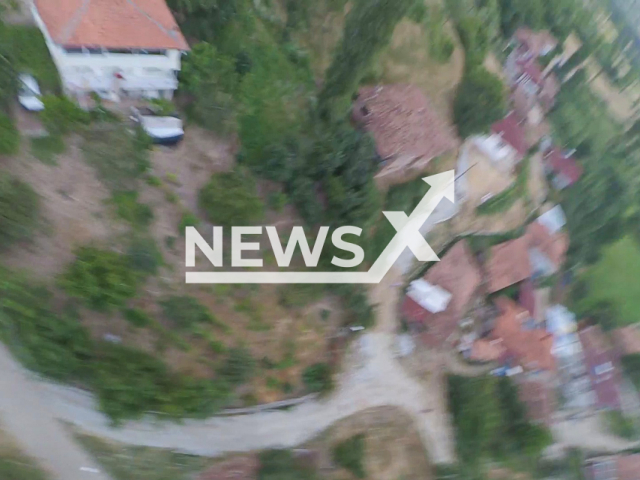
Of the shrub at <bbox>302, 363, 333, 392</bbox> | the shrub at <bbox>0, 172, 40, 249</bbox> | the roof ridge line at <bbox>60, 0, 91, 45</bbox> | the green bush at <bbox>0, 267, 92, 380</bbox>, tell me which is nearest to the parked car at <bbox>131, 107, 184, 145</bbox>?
the roof ridge line at <bbox>60, 0, 91, 45</bbox>

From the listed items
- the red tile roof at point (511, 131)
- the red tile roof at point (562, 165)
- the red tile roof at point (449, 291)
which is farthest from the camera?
the red tile roof at point (562, 165)

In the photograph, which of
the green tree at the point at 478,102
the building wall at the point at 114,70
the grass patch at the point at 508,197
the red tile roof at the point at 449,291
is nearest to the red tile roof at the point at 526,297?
the red tile roof at the point at 449,291

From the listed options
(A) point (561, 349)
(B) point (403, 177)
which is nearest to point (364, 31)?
(B) point (403, 177)

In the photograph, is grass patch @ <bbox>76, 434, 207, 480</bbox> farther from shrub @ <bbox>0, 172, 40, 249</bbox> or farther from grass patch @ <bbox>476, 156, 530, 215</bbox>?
grass patch @ <bbox>476, 156, 530, 215</bbox>

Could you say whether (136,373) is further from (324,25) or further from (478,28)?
(478,28)

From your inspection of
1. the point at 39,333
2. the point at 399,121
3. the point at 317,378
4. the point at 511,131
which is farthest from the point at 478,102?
the point at 39,333

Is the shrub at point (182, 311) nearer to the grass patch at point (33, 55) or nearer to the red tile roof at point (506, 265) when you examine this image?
the grass patch at point (33, 55)

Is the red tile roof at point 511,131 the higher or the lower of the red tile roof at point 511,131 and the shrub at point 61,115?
the higher
